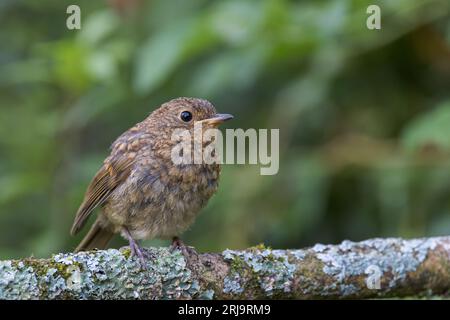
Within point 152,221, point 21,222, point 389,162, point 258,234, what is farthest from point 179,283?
point 21,222

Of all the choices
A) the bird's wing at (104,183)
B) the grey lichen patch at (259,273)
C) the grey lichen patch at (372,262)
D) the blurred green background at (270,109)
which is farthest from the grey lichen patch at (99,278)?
the blurred green background at (270,109)

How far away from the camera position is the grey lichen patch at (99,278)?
2904 millimetres

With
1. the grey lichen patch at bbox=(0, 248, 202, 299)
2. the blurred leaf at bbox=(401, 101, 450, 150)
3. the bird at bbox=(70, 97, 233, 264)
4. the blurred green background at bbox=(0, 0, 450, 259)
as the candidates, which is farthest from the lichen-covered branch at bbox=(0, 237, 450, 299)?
the blurred green background at bbox=(0, 0, 450, 259)

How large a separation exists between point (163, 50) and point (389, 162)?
165cm

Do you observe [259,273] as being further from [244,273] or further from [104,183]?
[104,183]

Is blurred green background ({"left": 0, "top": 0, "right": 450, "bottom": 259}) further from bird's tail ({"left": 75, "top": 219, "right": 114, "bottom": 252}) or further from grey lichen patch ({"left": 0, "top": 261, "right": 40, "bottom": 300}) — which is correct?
grey lichen patch ({"left": 0, "top": 261, "right": 40, "bottom": 300})

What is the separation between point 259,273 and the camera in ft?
10.9

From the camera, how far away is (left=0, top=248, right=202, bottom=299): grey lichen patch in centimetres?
290

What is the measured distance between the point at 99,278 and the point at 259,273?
0.71m

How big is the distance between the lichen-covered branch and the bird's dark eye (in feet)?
3.11

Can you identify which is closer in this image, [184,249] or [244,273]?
[244,273]

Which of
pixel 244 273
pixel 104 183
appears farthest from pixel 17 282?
pixel 104 183

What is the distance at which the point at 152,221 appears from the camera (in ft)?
12.9
